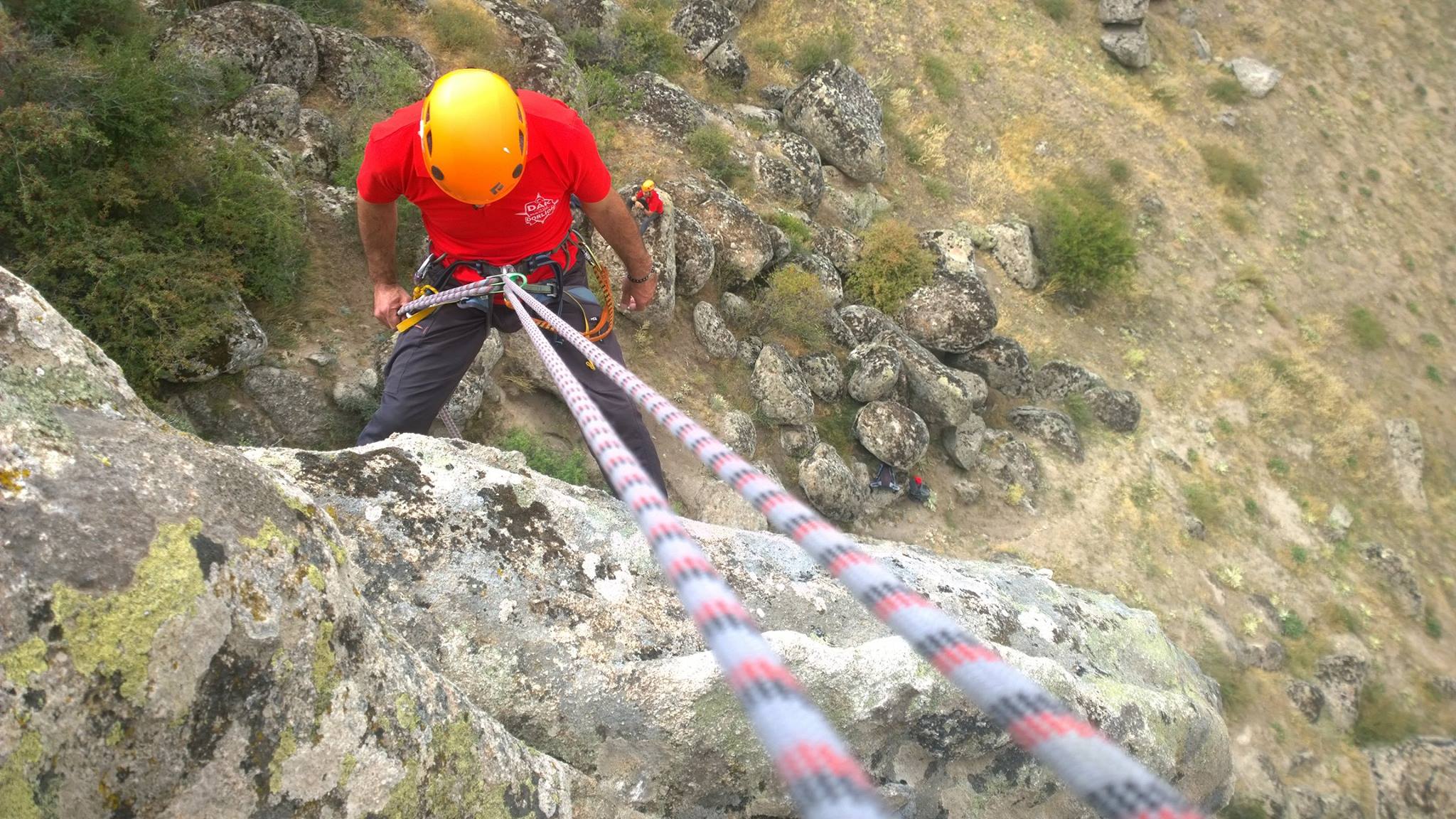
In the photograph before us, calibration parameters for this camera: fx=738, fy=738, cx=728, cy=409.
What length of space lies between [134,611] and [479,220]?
2758mm

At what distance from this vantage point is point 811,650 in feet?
8.75

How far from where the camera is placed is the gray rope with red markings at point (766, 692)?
1.11 metres

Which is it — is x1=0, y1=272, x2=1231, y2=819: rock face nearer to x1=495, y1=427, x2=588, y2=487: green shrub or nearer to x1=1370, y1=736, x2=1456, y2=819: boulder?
x1=495, y1=427, x2=588, y2=487: green shrub

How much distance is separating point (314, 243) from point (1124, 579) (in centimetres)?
884

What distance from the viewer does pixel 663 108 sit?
935cm

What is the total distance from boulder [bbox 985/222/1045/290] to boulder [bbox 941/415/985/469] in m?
4.00

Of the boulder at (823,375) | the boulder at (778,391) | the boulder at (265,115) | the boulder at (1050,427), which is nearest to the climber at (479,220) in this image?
the boulder at (265,115)

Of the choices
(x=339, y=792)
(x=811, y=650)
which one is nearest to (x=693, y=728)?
(x=811, y=650)

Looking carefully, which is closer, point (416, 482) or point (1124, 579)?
point (416, 482)

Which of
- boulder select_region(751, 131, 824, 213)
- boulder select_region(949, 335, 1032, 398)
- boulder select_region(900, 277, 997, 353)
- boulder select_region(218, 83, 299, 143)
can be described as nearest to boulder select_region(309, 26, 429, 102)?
boulder select_region(218, 83, 299, 143)

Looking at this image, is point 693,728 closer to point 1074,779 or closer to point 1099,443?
point 1074,779

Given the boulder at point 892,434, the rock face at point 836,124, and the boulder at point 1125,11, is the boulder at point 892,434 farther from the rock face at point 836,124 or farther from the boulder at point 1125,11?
the boulder at point 1125,11

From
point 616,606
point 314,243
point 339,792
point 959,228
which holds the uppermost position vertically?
point 339,792

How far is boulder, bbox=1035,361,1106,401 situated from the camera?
1021 centimetres
